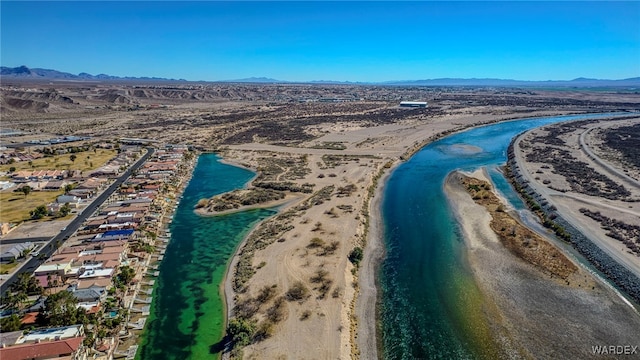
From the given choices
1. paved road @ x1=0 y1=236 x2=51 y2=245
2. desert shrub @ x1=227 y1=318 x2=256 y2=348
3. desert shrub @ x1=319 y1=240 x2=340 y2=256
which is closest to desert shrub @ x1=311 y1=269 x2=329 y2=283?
desert shrub @ x1=319 y1=240 x2=340 y2=256

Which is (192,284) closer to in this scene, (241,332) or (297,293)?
(241,332)

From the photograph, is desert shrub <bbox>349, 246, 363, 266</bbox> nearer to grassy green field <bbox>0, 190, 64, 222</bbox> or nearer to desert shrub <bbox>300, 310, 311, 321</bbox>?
desert shrub <bbox>300, 310, 311, 321</bbox>

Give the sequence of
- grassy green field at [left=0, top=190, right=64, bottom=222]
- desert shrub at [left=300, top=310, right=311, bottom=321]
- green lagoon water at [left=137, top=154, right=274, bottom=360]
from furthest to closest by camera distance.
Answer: grassy green field at [left=0, top=190, right=64, bottom=222]
desert shrub at [left=300, top=310, right=311, bottom=321]
green lagoon water at [left=137, top=154, right=274, bottom=360]

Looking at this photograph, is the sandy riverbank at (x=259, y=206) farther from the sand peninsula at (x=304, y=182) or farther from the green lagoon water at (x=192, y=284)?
the sand peninsula at (x=304, y=182)

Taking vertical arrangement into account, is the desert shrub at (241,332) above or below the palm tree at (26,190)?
below

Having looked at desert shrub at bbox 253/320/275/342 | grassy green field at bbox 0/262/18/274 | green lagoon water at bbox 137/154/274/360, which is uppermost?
grassy green field at bbox 0/262/18/274

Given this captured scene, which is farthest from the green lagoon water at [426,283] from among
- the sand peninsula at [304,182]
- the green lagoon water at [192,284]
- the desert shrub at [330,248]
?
the green lagoon water at [192,284]
